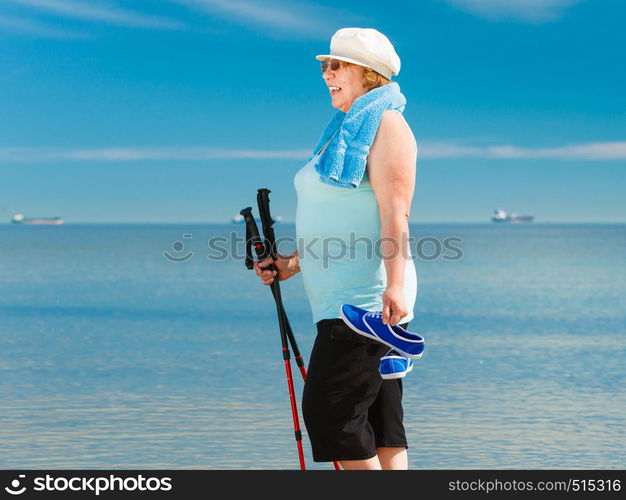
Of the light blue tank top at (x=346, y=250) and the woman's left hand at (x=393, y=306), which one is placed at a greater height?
the light blue tank top at (x=346, y=250)

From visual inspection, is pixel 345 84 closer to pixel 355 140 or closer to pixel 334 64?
pixel 334 64

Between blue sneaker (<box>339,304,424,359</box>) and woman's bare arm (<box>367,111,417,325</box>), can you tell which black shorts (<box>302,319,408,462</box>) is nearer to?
blue sneaker (<box>339,304,424,359</box>)

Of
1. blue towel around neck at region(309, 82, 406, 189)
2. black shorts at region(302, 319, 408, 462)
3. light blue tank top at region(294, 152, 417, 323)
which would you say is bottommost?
black shorts at region(302, 319, 408, 462)

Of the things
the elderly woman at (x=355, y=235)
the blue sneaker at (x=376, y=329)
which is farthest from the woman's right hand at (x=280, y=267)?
the blue sneaker at (x=376, y=329)

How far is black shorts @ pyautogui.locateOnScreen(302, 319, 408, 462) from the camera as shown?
3217mm

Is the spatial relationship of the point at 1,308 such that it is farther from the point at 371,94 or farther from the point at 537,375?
the point at 371,94

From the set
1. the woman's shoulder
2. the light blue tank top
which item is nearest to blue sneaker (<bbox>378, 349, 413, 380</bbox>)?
the light blue tank top

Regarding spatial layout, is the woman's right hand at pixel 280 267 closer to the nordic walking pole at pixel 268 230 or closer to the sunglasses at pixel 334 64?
the nordic walking pole at pixel 268 230

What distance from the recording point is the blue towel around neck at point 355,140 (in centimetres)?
317

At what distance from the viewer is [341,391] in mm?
3225

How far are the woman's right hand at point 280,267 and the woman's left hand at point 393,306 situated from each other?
55cm

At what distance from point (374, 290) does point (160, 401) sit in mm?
4985

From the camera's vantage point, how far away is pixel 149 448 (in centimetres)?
617
